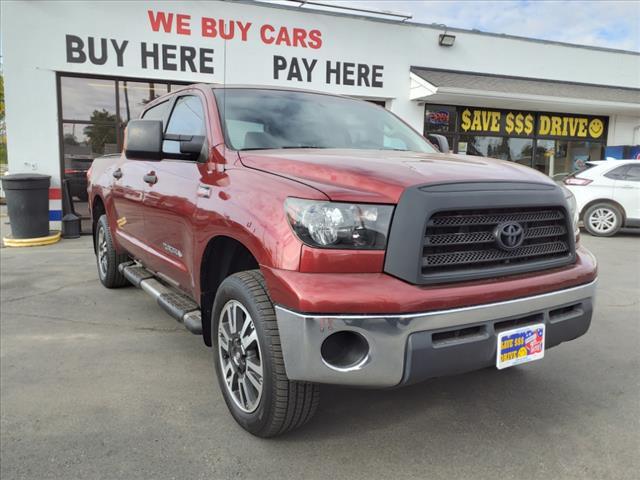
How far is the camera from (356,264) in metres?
2.15

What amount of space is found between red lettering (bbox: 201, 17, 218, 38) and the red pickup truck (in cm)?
873

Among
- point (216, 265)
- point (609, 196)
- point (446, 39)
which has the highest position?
point (446, 39)

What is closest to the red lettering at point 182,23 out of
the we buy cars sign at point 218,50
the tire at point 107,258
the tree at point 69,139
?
the we buy cars sign at point 218,50

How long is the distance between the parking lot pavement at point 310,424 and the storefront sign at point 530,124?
1059cm

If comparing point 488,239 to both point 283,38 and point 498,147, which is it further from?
point 498,147

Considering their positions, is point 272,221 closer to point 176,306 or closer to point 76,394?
point 176,306

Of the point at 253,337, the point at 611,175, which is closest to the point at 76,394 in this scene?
the point at 253,337

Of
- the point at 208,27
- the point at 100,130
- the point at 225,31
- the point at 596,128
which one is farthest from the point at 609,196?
the point at 100,130

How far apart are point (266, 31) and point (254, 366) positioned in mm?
10470

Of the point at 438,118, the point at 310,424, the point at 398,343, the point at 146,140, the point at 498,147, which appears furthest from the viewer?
the point at 498,147

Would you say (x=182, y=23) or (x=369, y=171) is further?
(x=182, y=23)

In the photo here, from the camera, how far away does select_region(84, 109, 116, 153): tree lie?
10.8 m

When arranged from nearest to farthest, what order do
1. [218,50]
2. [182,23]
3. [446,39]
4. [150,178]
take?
[150,178]
[182,23]
[218,50]
[446,39]

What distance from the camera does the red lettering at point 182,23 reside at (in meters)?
10.8
